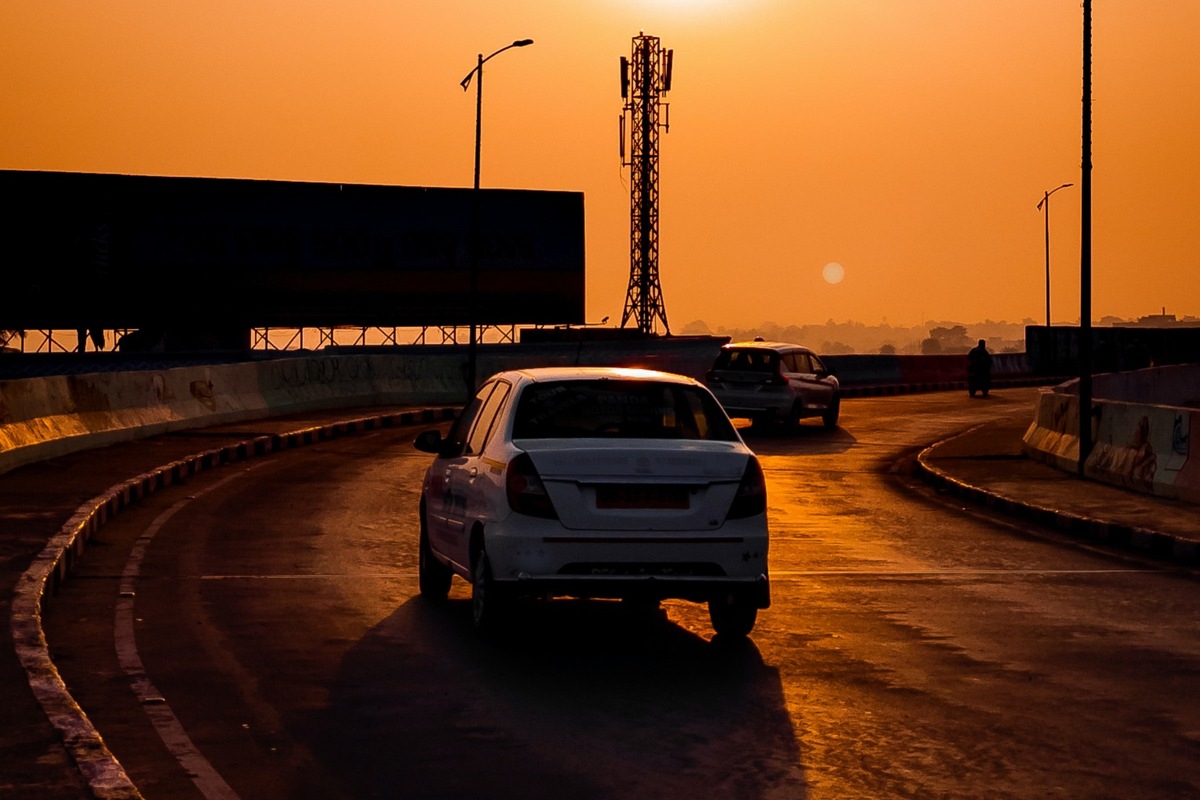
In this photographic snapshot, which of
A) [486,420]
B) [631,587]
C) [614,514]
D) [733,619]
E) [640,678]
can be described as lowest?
[640,678]

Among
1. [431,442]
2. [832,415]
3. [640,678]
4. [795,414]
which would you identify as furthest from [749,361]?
[640,678]

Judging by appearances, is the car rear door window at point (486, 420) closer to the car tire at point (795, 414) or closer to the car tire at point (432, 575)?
the car tire at point (432, 575)

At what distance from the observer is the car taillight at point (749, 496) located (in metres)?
11.1

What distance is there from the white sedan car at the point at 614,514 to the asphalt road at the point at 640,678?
40cm

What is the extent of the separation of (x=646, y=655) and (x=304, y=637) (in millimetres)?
2071

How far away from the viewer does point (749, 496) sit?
36.7 ft

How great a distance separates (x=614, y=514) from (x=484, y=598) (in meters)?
0.98

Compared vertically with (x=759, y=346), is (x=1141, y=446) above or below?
below

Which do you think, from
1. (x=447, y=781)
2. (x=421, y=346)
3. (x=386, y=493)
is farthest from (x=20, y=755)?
(x=421, y=346)

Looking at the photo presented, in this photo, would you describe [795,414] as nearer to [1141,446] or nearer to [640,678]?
[1141,446]

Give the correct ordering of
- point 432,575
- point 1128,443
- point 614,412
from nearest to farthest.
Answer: point 614,412 → point 432,575 → point 1128,443

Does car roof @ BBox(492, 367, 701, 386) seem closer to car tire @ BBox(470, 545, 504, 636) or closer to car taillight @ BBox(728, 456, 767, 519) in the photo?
car taillight @ BBox(728, 456, 767, 519)

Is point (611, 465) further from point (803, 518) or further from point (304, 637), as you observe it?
point (803, 518)

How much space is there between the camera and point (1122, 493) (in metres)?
22.0
